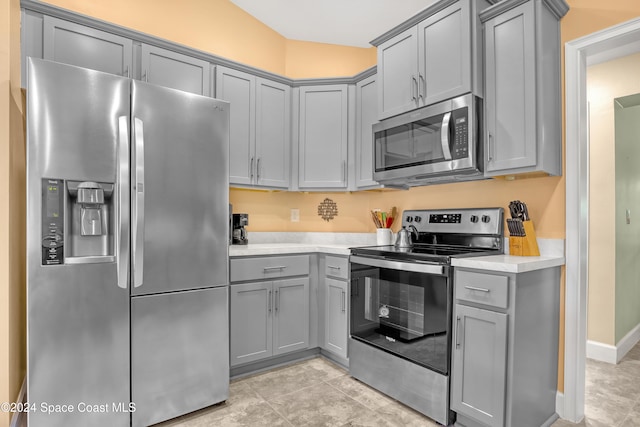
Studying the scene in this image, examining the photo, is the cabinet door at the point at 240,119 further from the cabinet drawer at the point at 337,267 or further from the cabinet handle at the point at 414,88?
the cabinet handle at the point at 414,88

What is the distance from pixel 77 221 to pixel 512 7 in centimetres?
270

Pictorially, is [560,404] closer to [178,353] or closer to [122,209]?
[178,353]

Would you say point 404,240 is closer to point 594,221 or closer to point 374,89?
point 374,89

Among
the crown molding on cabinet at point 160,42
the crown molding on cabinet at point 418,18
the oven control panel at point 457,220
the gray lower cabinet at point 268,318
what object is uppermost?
the crown molding on cabinet at point 418,18

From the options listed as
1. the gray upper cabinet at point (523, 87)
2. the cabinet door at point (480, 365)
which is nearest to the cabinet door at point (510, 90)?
the gray upper cabinet at point (523, 87)

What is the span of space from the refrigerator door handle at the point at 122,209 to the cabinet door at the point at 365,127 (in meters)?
1.90

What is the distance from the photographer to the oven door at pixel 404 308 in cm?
202

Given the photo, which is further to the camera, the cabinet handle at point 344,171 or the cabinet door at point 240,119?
the cabinet handle at point 344,171

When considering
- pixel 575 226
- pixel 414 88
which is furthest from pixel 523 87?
pixel 575 226

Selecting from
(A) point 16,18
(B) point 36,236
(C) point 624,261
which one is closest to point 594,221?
(C) point 624,261

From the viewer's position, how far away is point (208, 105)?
2207mm

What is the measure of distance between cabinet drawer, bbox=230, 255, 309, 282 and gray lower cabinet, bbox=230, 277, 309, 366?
0.05 meters

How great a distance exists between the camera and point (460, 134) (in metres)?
2.24

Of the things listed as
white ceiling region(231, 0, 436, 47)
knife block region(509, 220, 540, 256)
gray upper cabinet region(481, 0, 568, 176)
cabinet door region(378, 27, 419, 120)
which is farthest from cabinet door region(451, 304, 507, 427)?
white ceiling region(231, 0, 436, 47)
